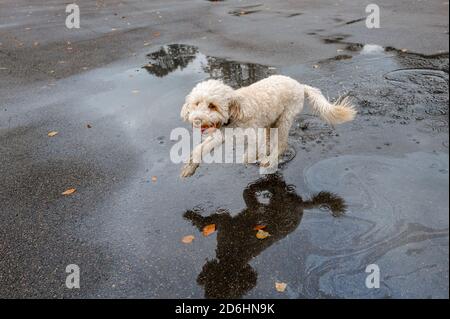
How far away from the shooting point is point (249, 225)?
152 inches

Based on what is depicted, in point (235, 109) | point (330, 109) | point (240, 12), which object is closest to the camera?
point (235, 109)

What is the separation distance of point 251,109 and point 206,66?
14.0 ft

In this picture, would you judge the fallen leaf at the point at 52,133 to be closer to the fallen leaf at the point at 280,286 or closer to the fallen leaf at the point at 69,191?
the fallen leaf at the point at 69,191

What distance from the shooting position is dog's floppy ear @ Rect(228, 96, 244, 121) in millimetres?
4023

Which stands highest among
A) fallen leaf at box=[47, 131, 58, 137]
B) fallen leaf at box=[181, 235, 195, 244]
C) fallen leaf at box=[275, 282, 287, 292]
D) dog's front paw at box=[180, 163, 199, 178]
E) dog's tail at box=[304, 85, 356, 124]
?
dog's tail at box=[304, 85, 356, 124]

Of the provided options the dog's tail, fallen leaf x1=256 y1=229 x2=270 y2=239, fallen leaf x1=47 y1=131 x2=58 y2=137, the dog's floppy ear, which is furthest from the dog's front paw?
fallen leaf x1=47 y1=131 x2=58 y2=137

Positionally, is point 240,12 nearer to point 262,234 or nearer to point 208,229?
point 208,229

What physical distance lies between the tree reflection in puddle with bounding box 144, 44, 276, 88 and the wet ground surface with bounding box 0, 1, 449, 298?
1.18 meters

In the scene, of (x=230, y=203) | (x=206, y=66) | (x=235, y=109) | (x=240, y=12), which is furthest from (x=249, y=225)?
(x=240, y=12)

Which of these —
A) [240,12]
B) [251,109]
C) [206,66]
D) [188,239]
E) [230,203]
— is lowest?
[188,239]

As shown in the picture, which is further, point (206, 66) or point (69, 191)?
point (206, 66)

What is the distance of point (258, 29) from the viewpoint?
10.6m

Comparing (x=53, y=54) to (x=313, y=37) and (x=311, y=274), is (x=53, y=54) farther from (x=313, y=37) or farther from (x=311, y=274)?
(x=311, y=274)

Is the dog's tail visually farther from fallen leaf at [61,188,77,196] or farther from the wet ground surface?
fallen leaf at [61,188,77,196]
